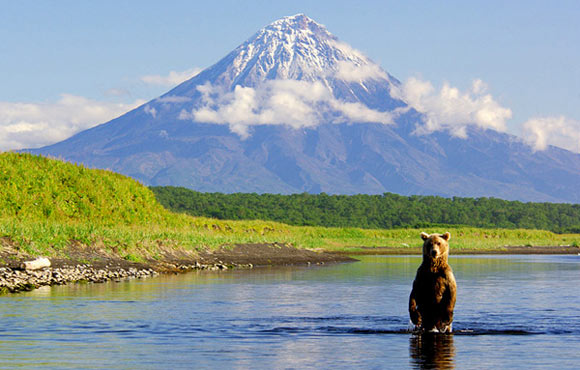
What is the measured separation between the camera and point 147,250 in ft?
160

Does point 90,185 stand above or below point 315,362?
above

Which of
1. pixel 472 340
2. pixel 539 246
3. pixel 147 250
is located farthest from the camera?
pixel 539 246

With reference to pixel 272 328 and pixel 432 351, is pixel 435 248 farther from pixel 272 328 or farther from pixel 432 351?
pixel 272 328

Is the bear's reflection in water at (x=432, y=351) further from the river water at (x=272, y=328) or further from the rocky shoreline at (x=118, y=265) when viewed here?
the rocky shoreline at (x=118, y=265)

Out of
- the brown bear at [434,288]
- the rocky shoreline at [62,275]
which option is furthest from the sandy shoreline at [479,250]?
the brown bear at [434,288]

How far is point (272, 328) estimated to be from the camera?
23.7m

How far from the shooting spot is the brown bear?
20.6 meters

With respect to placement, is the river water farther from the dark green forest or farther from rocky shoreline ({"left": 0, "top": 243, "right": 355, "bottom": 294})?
the dark green forest

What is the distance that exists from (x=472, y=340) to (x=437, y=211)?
167m

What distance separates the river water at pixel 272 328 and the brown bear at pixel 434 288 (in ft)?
1.50

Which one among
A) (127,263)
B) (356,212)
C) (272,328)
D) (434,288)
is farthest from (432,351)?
(356,212)

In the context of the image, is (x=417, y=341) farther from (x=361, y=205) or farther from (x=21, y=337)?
(x=361, y=205)

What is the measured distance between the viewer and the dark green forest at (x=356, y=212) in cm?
17038

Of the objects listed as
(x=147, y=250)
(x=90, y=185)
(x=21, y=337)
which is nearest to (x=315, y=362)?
(x=21, y=337)
